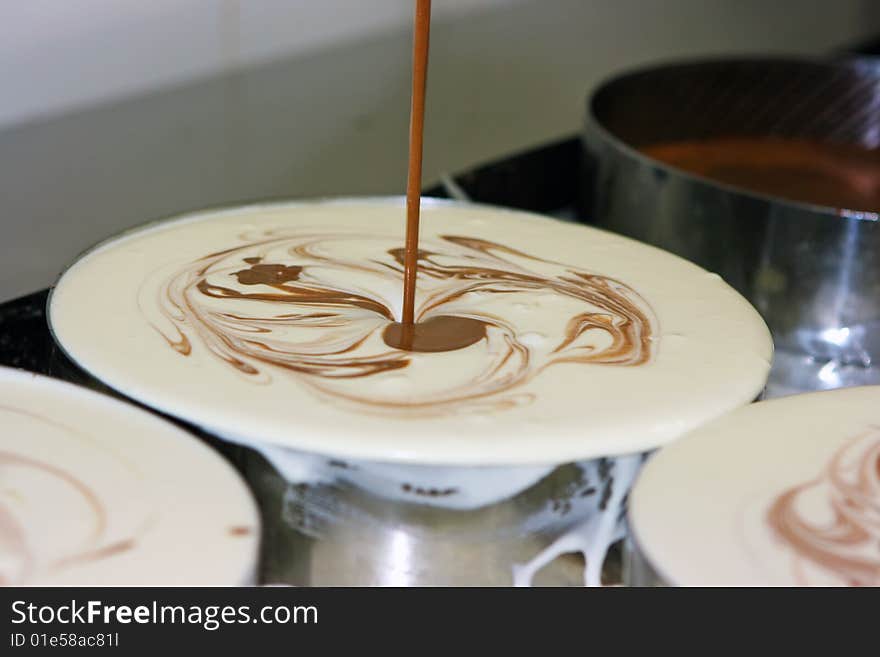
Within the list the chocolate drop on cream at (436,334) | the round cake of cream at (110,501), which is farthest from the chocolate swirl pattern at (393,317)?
the round cake of cream at (110,501)

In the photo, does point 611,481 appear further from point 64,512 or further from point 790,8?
point 790,8

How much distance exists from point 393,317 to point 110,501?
39 cm

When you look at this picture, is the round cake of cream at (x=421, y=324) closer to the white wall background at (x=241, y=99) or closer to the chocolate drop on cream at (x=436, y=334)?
the chocolate drop on cream at (x=436, y=334)

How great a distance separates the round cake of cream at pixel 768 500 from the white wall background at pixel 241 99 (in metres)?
0.84

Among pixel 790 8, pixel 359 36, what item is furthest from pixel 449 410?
pixel 790 8

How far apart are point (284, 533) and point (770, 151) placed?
1.39 meters

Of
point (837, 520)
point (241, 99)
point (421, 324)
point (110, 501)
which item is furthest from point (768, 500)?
point (241, 99)

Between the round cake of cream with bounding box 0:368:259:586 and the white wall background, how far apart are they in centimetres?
49

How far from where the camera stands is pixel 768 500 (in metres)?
0.95

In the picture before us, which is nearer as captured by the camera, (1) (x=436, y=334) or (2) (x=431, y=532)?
(2) (x=431, y=532)

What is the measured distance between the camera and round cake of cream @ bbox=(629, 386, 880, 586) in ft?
2.89

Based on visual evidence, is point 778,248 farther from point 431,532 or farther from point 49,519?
point 49,519
